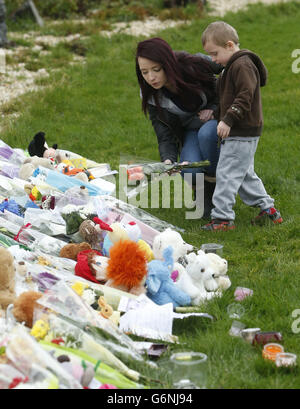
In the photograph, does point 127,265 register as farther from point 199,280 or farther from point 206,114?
point 206,114

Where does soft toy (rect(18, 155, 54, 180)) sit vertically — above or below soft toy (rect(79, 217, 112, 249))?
above

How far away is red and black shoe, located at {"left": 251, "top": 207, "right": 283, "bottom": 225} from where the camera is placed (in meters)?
4.54

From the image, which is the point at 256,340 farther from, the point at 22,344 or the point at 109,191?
the point at 109,191

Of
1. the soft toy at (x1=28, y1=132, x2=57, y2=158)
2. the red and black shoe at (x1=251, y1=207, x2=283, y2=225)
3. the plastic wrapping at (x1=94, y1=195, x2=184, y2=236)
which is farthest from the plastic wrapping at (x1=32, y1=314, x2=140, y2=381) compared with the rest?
the soft toy at (x1=28, y1=132, x2=57, y2=158)

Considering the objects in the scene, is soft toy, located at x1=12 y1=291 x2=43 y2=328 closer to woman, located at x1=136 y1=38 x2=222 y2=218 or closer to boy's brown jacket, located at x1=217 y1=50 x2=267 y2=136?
boy's brown jacket, located at x1=217 y1=50 x2=267 y2=136

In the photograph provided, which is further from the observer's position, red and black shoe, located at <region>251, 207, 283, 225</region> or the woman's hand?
the woman's hand

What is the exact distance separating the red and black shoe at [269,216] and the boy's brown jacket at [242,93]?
61 cm

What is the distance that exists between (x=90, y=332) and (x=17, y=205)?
1786 mm

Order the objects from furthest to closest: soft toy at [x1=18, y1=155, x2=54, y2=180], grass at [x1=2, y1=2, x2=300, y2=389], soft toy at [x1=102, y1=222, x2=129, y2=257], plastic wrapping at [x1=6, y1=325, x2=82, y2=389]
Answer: soft toy at [x1=18, y1=155, x2=54, y2=180]
soft toy at [x1=102, y1=222, x2=129, y2=257]
grass at [x1=2, y1=2, x2=300, y2=389]
plastic wrapping at [x1=6, y1=325, x2=82, y2=389]

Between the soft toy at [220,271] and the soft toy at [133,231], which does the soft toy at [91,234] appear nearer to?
the soft toy at [133,231]

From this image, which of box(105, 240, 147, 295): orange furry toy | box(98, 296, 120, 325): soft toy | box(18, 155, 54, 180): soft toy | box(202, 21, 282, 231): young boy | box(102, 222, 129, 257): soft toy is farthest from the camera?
box(18, 155, 54, 180): soft toy

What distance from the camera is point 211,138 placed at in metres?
4.64

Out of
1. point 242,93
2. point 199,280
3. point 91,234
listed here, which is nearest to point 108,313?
point 199,280

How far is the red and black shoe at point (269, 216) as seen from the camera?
4537mm
